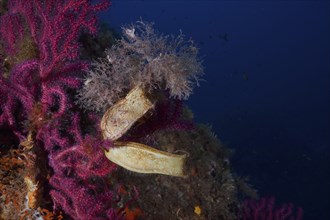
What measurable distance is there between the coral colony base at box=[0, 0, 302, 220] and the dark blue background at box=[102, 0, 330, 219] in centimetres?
64

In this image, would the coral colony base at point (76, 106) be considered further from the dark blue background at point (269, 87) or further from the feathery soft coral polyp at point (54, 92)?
the dark blue background at point (269, 87)

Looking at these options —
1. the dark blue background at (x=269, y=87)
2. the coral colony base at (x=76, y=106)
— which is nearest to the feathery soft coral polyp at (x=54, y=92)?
the coral colony base at (x=76, y=106)

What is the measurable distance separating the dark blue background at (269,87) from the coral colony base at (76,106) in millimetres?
638

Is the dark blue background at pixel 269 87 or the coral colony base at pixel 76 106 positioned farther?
the dark blue background at pixel 269 87

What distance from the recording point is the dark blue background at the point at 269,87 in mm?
20094

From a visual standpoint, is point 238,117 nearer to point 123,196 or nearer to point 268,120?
point 268,120

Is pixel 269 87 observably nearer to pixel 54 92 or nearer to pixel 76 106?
pixel 76 106

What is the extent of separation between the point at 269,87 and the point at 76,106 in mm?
48221

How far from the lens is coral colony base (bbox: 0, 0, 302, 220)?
2758 millimetres

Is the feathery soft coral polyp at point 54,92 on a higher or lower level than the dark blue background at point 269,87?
lower

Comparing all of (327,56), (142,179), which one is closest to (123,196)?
(142,179)

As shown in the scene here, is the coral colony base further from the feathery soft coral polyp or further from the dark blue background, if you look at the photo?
the dark blue background

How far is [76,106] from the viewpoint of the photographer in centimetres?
365

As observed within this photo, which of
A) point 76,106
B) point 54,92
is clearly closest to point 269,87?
point 76,106
